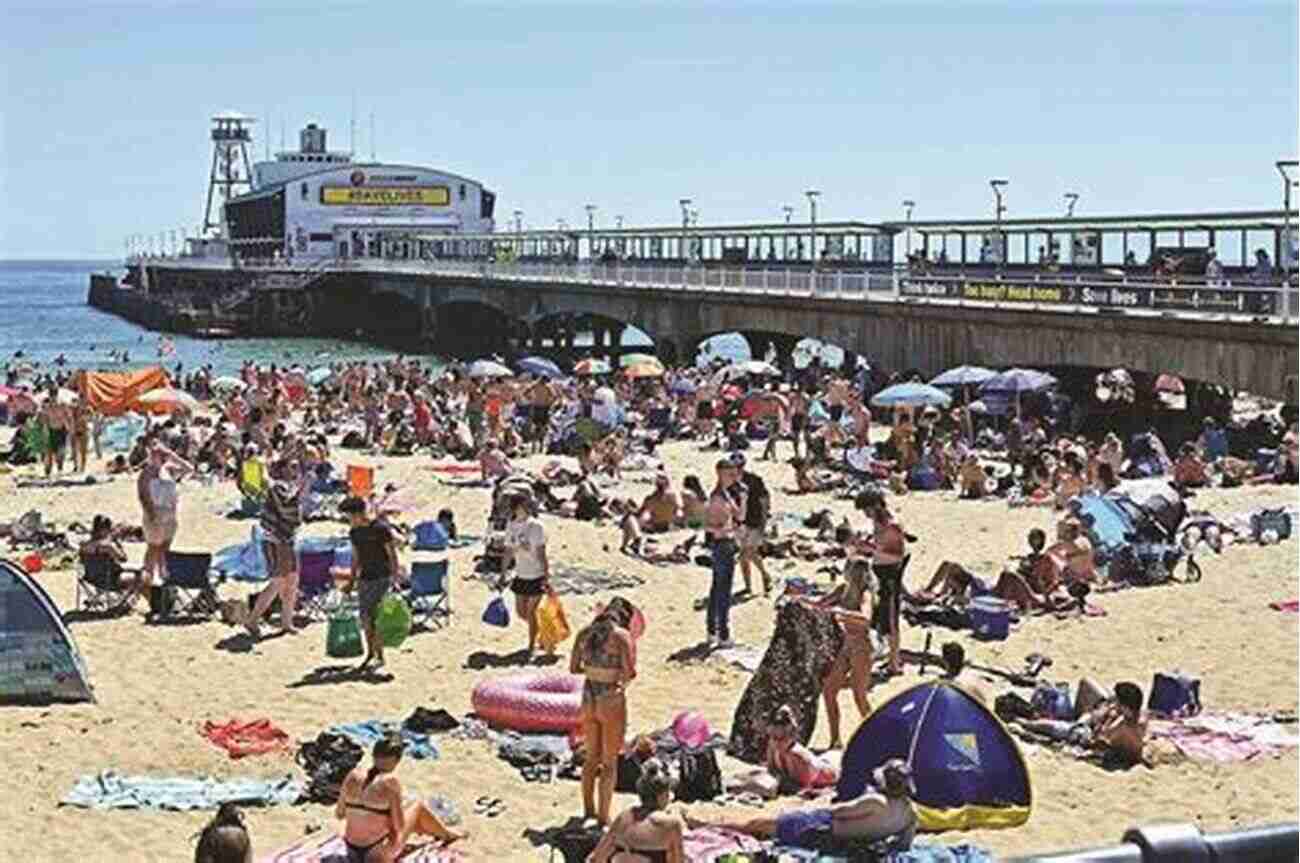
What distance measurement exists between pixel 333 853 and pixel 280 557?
5.29 metres

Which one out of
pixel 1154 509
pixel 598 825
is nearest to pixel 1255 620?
pixel 1154 509

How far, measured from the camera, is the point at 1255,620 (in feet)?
45.3

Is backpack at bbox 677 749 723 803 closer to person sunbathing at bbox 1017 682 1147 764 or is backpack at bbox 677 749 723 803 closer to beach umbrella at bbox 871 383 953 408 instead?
person sunbathing at bbox 1017 682 1147 764

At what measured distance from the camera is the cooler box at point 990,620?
13.2m

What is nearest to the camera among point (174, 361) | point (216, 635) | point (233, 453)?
point (216, 635)

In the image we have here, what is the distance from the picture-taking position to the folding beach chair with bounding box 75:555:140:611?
14.0 m

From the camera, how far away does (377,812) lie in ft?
25.1

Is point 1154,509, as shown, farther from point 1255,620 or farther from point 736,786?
point 736,786

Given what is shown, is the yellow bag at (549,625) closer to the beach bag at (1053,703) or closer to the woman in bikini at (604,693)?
the beach bag at (1053,703)

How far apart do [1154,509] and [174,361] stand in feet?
162

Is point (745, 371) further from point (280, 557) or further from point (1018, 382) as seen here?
point (280, 557)

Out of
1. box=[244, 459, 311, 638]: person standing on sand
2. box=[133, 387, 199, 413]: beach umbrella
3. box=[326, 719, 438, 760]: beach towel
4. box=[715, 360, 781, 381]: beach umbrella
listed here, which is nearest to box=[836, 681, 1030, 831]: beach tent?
box=[326, 719, 438, 760]: beach towel

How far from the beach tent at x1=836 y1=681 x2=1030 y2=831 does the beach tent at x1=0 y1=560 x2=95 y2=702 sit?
5045 millimetres

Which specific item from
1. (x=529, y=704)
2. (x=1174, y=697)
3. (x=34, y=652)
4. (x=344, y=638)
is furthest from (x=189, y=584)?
(x=1174, y=697)
